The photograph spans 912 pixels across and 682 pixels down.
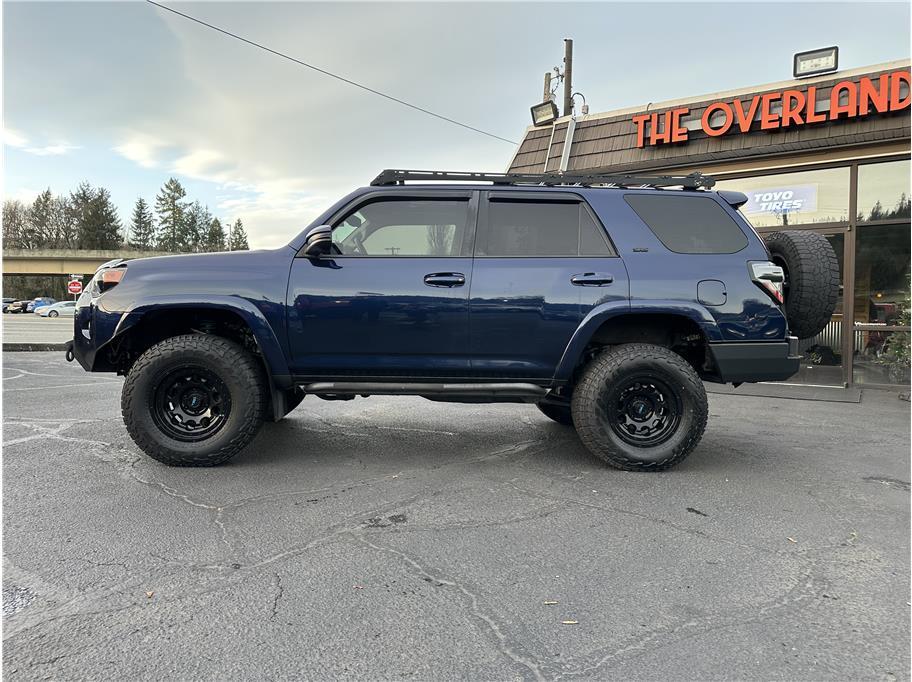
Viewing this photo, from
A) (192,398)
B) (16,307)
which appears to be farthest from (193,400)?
(16,307)

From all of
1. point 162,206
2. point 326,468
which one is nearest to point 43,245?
point 162,206

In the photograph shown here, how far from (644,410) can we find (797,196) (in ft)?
23.8

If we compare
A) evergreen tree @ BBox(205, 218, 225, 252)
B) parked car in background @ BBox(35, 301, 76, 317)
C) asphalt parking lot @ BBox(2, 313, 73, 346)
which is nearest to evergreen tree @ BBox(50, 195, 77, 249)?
evergreen tree @ BBox(205, 218, 225, 252)

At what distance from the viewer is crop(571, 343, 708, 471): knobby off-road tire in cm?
391

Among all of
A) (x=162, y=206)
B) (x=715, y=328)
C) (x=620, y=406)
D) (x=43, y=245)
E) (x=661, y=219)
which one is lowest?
(x=620, y=406)

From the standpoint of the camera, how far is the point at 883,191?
865 cm

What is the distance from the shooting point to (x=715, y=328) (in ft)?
12.9

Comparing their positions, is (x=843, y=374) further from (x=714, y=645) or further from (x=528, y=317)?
(x=714, y=645)

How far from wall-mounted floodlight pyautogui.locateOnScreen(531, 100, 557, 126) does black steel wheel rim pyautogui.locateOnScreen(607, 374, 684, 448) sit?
8901 mm

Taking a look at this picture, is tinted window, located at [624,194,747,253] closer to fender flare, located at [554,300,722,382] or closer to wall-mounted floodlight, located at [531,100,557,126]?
fender flare, located at [554,300,722,382]

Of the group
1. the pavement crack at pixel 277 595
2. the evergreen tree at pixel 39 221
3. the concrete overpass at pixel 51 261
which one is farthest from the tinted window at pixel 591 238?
the evergreen tree at pixel 39 221

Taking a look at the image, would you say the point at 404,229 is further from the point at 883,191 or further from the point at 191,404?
the point at 883,191

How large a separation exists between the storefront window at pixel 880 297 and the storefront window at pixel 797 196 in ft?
1.88

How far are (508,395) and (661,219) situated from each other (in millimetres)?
1692
